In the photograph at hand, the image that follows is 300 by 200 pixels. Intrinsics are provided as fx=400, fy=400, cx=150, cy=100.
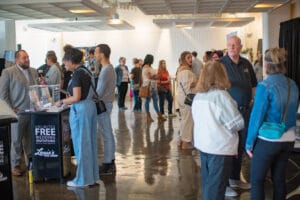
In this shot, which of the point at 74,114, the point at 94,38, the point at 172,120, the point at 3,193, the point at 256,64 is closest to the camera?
the point at 3,193

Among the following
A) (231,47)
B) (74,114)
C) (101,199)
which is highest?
(231,47)

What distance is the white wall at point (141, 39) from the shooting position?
18.1 metres

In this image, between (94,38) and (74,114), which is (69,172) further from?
(94,38)

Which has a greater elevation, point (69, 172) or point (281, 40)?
point (281, 40)

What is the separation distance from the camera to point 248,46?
16.5 metres

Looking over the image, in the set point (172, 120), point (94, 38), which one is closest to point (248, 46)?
point (94, 38)

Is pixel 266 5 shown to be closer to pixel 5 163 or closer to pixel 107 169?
pixel 107 169

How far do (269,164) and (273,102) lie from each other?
0.48m

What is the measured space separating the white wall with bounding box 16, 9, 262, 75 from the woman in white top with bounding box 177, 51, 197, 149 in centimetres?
1205

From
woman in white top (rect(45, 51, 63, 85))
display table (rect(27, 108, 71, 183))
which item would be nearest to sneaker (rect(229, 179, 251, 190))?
display table (rect(27, 108, 71, 183))

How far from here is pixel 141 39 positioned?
18.4 meters

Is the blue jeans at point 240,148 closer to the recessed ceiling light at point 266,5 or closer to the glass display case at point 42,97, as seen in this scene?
the glass display case at point 42,97

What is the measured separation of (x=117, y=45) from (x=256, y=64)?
882 centimetres

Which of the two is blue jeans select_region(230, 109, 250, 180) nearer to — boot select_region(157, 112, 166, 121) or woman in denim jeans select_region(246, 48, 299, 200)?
woman in denim jeans select_region(246, 48, 299, 200)
